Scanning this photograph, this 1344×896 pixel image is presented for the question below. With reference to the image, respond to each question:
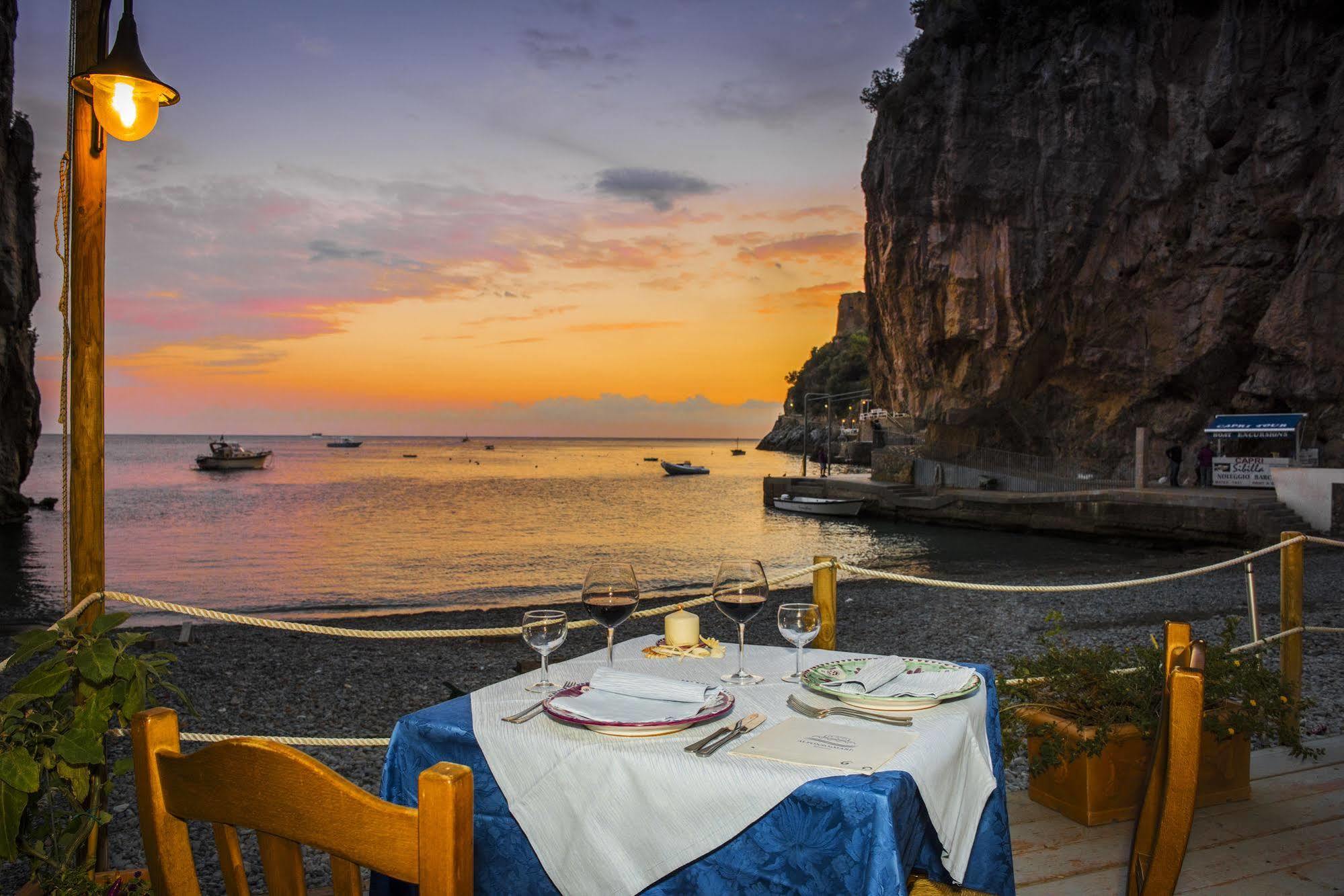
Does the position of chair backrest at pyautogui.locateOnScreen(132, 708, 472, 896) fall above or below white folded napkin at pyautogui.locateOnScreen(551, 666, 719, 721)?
above

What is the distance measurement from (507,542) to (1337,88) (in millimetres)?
31098

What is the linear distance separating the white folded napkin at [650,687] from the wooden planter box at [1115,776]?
2.18 meters

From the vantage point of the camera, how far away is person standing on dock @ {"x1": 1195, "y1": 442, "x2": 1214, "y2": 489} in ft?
93.8

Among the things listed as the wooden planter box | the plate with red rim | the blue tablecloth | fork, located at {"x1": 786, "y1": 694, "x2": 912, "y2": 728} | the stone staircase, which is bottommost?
the stone staircase

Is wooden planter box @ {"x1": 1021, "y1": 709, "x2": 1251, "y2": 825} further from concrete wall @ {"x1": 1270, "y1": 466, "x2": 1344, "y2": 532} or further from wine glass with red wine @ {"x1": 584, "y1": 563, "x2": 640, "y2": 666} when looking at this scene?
concrete wall @ {"x1": 1270, "y1": 466, "x2": 1344, "y2": 532}

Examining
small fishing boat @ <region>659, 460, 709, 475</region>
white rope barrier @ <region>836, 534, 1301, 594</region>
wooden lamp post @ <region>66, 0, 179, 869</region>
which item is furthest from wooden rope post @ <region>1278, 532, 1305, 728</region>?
small fishing boat @ <region>659, 460, 709, 475</region>

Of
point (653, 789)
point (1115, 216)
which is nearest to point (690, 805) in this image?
point (653, 789)

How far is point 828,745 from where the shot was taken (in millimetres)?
1809

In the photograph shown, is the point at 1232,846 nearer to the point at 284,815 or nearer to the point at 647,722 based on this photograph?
the point at 647,722

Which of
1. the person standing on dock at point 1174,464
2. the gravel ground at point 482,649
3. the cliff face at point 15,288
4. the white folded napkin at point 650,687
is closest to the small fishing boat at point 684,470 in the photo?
the person standing on dock at point 1174,464

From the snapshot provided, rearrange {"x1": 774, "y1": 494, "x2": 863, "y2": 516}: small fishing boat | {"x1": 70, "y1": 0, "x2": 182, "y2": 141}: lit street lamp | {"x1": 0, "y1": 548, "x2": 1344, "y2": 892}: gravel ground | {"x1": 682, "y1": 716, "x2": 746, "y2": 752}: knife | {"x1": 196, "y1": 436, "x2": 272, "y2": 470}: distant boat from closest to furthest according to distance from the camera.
Answer: {"x1": 682, "y1": 716, "x2": 746, "y2": 752}: knife < {"x1": 70, "y1": 0, "x2": 182, "y2": 141}: lit street lamp < {"x1": 0, "y1": 548, "x2": 1344, "y2": 892}: gravel ground < {"x1": 774, "y1": 494, "x2": 863, "y2": 516}: small fishing boat < {"x1": 196, "y1": 436, "x2": 272, "y2": 470}: distant boat

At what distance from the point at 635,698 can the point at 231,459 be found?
82.2 metres

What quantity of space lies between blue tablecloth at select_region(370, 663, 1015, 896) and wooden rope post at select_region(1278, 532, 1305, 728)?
3.75 meters

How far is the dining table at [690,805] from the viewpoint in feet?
5.25
